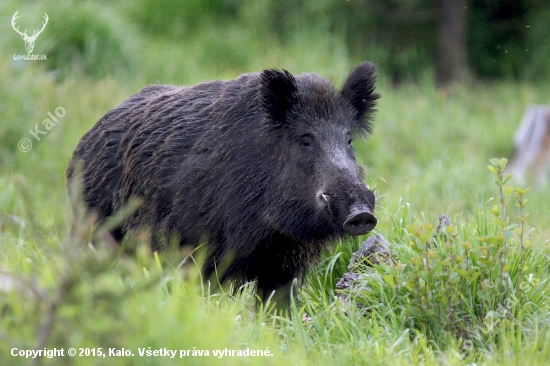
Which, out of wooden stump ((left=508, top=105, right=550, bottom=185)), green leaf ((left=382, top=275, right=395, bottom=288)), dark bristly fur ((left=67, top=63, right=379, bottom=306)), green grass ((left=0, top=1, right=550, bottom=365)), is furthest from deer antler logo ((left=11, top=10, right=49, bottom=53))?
green leaf ((left=382, top=275, right=395, bottom=288))

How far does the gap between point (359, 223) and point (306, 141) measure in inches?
31.9

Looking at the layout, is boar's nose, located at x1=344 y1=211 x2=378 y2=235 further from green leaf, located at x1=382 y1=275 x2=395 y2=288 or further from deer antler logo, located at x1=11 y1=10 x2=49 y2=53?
deer antler logo, located at x1=11 y1=10 x2=49 y2=53

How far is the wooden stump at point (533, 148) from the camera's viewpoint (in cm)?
1013

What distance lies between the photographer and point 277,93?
4719 millimetres

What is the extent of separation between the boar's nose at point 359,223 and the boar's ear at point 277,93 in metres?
0.98

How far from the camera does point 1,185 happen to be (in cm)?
715

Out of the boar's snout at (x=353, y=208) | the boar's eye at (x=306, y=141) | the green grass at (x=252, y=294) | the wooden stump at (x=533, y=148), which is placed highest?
the boar's eye at (x=306, y=141)

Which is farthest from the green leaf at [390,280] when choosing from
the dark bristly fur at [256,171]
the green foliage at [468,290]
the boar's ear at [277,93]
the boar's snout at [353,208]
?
the boar's ear at [277,93]

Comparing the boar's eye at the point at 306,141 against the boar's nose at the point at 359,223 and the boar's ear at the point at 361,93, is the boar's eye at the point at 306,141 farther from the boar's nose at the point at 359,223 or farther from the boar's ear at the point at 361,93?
the boar's nose at the point at 359,223

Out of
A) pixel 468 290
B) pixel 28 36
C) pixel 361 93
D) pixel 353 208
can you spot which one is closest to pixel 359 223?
pixel 353 208

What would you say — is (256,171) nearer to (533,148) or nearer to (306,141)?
(306,141)

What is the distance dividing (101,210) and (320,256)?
164cm

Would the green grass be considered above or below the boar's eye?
below

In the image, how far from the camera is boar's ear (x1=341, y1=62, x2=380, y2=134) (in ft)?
16.5
